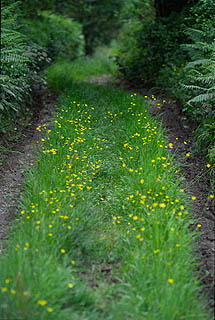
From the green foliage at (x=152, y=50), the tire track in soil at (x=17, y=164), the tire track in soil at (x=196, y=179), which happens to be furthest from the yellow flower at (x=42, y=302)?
the green foliage at (x=152, y=50)

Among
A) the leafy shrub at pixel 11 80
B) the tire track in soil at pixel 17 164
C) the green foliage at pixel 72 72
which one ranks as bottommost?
the tire track in soil at pixel 17 164

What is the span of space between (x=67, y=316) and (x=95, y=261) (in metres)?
0.73

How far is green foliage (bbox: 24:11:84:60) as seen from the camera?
8.88m

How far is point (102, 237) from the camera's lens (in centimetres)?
363

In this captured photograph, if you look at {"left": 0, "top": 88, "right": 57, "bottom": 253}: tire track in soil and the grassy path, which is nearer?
the grassy path

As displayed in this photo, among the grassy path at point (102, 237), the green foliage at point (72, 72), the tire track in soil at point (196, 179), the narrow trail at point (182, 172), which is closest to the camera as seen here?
the grassy path at point (102, 237)

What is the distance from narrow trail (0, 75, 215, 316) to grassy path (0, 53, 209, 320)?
153 mm

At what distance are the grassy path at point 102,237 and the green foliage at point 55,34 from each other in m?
3.75

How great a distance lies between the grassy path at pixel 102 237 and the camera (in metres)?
2.84

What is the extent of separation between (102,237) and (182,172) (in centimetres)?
159

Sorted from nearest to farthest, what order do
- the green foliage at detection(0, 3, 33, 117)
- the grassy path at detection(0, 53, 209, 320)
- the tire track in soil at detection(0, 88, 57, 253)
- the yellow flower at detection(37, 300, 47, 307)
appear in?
1. the yellow flower at detection(37, 300, 47, 307)
2. the grassy path at detection(0, 53, 209, 320)
3. the tire track in soil at detection(0, 88, 57, 253)
4. the green foliage at detection(0, 3, 33, 117)

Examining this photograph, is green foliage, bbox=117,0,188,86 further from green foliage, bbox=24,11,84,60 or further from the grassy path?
the grassy path

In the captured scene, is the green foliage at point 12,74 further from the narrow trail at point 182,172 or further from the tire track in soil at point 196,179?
the tire track in soil at point 196,179

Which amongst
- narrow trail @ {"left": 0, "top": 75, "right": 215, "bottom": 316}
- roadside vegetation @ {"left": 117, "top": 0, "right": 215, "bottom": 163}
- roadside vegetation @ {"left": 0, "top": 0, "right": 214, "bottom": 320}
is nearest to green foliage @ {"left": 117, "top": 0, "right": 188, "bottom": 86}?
roadside vegetation @ {"left": 117, "top": 0, "right": 215, "bottom": 163}
